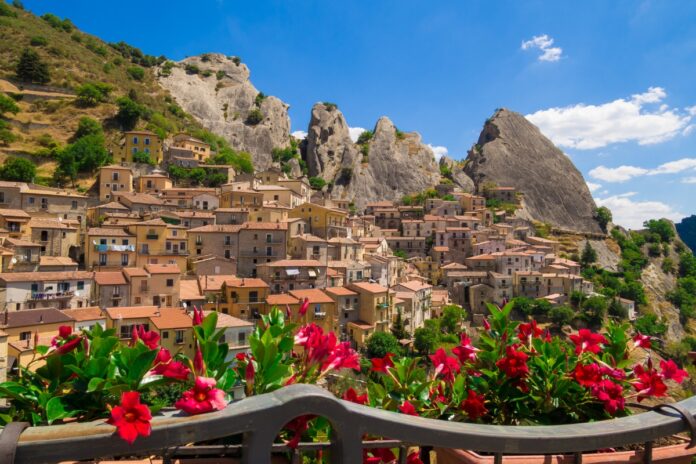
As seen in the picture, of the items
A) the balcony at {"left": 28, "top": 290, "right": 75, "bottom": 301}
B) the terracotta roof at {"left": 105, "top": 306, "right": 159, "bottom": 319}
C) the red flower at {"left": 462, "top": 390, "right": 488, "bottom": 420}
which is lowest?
the terracotta roof at {"left": 105, "top": 306, "right": 159, "bottom": 319}

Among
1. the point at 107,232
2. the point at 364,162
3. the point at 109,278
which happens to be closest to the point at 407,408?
the point at 109,278

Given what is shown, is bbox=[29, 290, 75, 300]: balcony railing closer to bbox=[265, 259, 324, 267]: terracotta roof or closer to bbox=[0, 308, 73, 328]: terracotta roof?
bbox=[0, 308, 73, 328]: terracotta roof

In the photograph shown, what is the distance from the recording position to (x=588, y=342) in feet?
10.0

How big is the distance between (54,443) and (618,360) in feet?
11.6

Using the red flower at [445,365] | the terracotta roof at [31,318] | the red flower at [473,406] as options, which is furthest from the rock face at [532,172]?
the red flower at [473,406]

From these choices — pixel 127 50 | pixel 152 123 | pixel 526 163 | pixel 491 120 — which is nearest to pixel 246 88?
pixel 127 50

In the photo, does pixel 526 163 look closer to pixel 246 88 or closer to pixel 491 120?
pixel 491 120

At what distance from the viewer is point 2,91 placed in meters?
58.5

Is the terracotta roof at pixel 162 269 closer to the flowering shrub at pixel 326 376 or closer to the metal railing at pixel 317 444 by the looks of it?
the flowering shrub at pixel 326 376

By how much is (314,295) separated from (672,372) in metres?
30.9

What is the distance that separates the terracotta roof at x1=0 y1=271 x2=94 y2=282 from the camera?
24.7 meters

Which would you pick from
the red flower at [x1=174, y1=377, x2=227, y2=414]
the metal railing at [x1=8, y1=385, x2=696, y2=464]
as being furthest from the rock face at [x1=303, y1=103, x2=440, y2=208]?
the red flower at [x1=174, y1=377, x2=227, y2=414]

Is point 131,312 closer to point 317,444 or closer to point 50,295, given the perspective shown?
point 50,295

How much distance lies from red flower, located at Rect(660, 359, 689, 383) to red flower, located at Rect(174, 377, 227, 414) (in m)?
2.88
